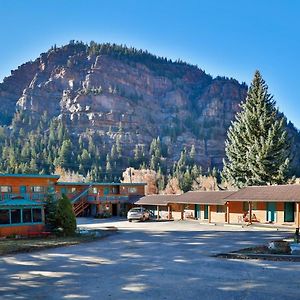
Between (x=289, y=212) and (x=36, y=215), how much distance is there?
20882 mm

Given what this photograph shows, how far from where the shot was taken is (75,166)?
12950 centimetres

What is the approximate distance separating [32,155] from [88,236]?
106 metres

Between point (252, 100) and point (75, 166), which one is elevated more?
point (252, 100)

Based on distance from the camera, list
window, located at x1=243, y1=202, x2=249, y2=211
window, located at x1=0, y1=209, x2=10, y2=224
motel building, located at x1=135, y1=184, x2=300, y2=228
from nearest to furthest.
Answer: window, located at x1=0, y1=209, x2=10, y2=224 → motel building, located at x1=135, y1=184, x2=300, y2=228 → window, located at x1=243, y1=202, x2=249, y2=211

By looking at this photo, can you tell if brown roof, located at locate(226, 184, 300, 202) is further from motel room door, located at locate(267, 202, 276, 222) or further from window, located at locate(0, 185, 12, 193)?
window, located at locate(0, 185, 12, 193)

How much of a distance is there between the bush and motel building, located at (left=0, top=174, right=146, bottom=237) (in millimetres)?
2045

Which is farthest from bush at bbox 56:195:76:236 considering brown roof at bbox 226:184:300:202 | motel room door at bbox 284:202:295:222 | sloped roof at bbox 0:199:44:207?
motel room door at bbox 284:202:295:222

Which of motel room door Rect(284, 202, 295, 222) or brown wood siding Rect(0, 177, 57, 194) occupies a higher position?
brown wood siding Rect(0, 177, 57, 194)

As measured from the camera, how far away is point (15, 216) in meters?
27.7

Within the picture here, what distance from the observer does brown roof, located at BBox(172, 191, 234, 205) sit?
36156 millimetres

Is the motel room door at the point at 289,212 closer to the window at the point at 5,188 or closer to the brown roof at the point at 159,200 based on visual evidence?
the brown roof at the point at 159,200

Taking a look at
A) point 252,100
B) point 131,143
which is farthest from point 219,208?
point 131,143

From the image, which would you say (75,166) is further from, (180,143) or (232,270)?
(232,270)

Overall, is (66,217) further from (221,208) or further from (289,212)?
(289,212)
